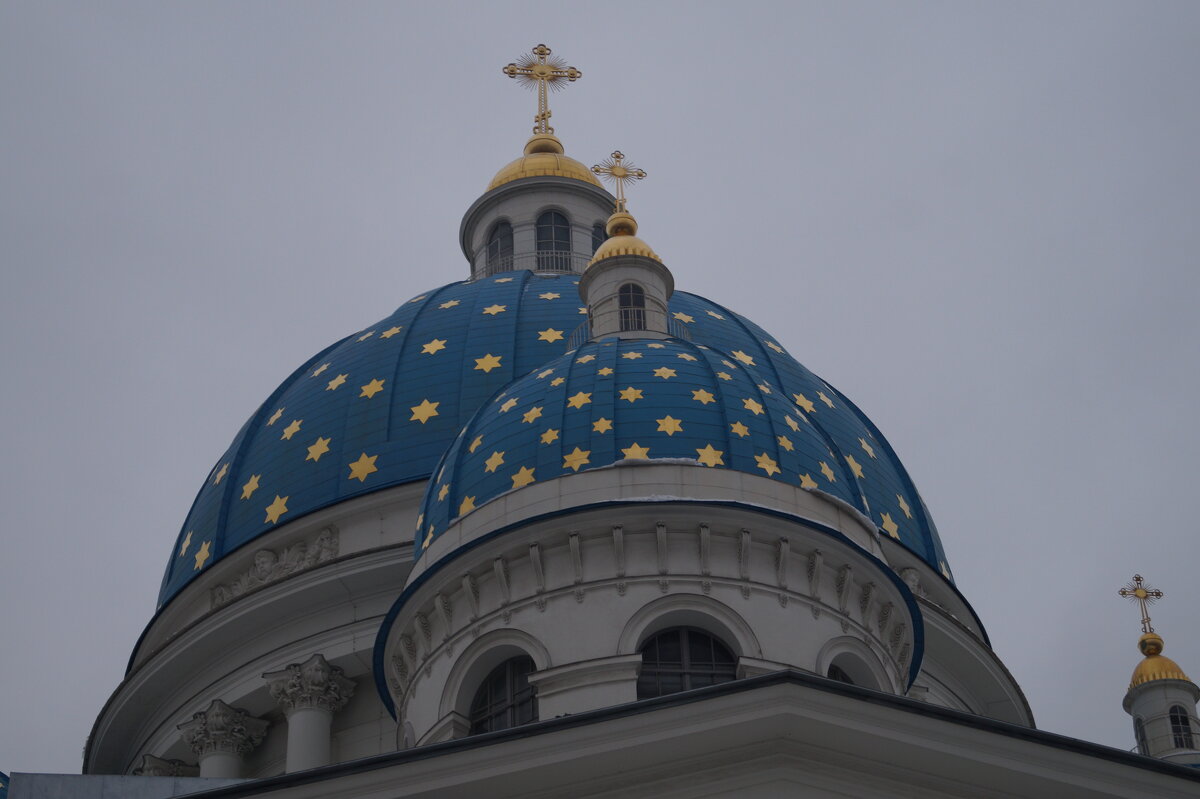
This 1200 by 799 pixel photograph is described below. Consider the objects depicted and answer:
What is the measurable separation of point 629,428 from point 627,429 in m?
0.03

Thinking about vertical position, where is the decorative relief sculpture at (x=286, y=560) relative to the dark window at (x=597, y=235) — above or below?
below

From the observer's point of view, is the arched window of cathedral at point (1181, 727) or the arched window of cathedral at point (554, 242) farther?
the arched window of cathedral at point (554, 242)

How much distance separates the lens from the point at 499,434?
29.7 metres

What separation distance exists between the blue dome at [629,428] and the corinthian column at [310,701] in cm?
→ 565

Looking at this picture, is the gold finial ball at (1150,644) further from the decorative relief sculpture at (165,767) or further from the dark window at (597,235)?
the decorative relief sculpture at (165,767)

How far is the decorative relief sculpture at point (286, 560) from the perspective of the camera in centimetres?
3662

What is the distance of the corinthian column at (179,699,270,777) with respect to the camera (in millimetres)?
35656

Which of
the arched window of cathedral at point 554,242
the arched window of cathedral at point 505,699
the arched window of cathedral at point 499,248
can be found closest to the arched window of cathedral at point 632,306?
the arched window of cathedral at point 505,699

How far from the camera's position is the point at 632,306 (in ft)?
111

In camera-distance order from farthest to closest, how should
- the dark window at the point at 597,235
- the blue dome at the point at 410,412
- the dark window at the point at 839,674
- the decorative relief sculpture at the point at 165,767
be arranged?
the dark window at the point at 597,235 → the blue dome at the point at 410,412 → the decorative relief sculpture at the point at 165,767 → the dark window at the point at 839,674

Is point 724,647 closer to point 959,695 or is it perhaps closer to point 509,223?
point 959,695

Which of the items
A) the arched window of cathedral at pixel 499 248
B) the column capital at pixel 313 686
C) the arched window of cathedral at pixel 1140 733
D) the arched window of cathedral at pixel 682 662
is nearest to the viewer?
the arched window of cathedral at pixel 682 662

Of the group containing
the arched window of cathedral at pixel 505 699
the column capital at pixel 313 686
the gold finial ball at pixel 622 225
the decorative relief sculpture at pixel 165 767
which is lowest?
the arched window of cathedral at pixel 505 699

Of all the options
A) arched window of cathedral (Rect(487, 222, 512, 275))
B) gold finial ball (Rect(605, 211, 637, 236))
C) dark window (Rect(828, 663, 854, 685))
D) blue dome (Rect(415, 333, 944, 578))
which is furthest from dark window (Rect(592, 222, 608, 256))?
dark window (Rect(828, 663, 854, 685))
